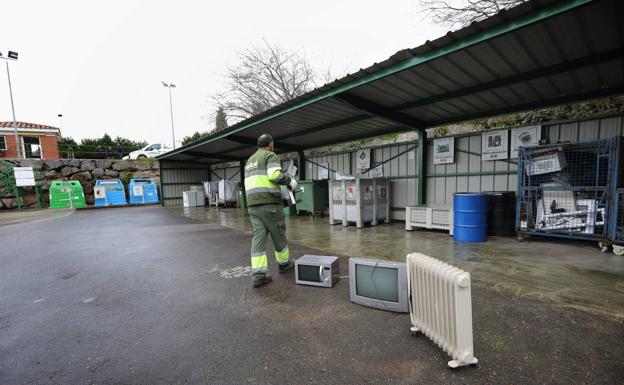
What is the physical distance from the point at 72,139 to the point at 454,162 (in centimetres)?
3192

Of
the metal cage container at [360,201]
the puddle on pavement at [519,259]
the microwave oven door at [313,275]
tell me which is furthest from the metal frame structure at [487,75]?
the microwave oven door at [313,275]

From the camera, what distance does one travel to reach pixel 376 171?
870 centimetres

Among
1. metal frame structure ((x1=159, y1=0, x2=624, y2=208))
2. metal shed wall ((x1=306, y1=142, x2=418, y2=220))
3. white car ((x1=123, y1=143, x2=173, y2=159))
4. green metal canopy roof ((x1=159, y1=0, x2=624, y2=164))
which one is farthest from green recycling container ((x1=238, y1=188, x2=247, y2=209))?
white car ((x1=123, y1=143, x2=173, y2=159))

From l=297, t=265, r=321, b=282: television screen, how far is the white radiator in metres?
1.35

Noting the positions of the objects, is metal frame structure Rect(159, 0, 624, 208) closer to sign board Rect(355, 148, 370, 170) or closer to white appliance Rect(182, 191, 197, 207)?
sign board Rect(355, 148, 370, 170)

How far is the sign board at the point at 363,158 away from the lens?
29.1 feet

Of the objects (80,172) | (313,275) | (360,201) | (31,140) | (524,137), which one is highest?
(31,140)

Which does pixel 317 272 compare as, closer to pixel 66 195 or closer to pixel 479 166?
pixel 479 166

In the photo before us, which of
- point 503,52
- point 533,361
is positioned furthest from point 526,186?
point 533,361

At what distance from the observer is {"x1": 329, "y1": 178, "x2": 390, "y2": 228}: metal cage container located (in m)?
7.05

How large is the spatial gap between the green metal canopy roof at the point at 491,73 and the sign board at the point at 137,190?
1384 centimetres

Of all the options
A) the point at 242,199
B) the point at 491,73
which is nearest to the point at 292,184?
the point at 491,73

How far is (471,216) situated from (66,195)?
19837mm

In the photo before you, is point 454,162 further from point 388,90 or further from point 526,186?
point 388,90
